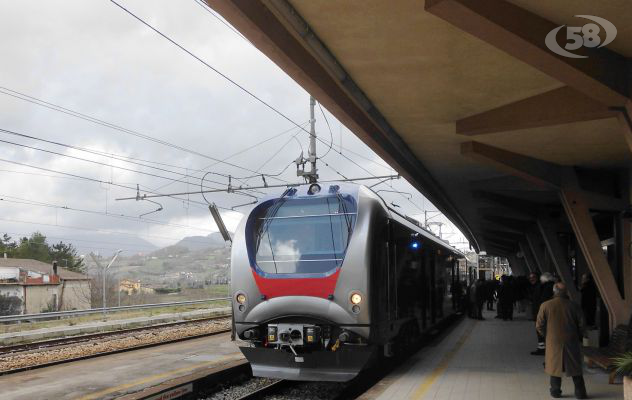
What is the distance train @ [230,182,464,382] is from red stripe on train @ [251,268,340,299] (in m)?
0.01

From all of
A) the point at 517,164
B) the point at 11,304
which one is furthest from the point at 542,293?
the point at 11,304

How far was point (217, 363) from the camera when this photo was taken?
11492 mm

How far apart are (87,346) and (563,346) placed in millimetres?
11133

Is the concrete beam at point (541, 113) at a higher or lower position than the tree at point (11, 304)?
higher

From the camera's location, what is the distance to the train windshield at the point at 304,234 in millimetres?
8727

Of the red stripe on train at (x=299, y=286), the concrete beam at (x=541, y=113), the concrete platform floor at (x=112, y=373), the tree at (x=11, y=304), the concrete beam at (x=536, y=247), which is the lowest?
Answer: the tree at (x=11, y=304)

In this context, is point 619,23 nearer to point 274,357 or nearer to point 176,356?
point 274,357

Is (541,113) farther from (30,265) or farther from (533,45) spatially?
(30,265)

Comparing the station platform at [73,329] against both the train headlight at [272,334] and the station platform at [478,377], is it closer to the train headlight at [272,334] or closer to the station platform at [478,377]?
the train headlight at [272,334]

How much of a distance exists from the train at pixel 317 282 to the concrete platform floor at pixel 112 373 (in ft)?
6.68

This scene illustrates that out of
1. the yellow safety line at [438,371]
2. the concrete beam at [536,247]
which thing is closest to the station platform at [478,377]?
the yellow safety line at [438,371]

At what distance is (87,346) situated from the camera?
14.7 m

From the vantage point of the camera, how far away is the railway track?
1216 cm

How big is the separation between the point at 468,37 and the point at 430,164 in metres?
8.53
